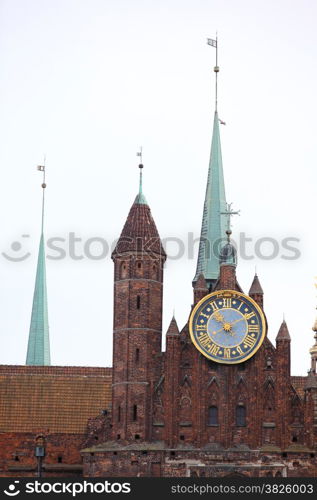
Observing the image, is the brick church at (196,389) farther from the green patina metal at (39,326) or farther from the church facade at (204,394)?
the green patina metal at (39,326)

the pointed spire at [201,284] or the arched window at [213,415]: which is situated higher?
the pointed spire at [201,284]

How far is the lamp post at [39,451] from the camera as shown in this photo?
108m

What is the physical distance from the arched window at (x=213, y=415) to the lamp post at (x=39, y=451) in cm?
938

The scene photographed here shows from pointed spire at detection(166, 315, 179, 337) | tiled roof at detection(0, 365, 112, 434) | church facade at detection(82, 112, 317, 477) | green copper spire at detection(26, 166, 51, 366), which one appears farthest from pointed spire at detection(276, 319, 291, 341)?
green copper spire at detection(26, 166, 51, 366)

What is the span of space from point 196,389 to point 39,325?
25.8 metres

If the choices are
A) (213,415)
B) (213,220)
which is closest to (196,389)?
(213,415)

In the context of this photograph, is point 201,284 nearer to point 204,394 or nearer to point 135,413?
point 204,394

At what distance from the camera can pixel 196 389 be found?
105 m

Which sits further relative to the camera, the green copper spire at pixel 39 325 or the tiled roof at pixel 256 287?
the green copper spire at pixel 39 325

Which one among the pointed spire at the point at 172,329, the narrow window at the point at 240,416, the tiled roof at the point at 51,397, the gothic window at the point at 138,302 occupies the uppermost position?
the gothic window at the point at 138,302

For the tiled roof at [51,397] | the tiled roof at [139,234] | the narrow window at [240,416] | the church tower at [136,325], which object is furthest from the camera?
the tiled roof at [51,397]

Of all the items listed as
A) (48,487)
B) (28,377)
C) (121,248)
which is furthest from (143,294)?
(48,487)

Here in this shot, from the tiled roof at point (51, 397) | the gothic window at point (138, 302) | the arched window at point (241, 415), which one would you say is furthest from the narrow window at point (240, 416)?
the tiled roof at point (51, 397)

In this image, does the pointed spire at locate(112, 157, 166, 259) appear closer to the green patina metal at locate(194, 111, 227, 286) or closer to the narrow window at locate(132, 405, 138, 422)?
the green patina metal at locate(194, 111, 227, 286)
